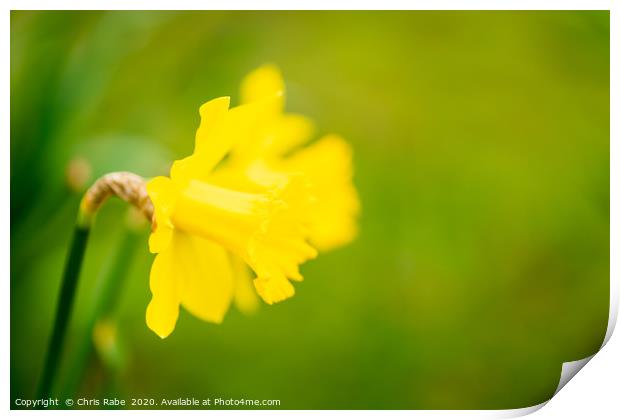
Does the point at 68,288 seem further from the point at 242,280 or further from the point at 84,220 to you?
the point at 242,280

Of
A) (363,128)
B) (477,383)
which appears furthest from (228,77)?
(477,383)

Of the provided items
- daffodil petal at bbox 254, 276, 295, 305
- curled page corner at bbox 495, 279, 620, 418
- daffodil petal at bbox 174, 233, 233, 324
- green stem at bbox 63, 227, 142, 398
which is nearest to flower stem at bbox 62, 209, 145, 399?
green stem at bbox 63, 227, 142, 398

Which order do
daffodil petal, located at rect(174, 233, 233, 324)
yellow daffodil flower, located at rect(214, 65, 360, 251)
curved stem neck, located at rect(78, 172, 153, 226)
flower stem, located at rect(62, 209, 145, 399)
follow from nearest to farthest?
curved stem neck, located at rect(78, 172, 153, 226) < daffodil petal, located at rect(174, 233, 233, 324) < flower stem, located at rect(62, 209, 145, 399) < yellow daffodil flower, located at rect(214, 65, 360, 251)

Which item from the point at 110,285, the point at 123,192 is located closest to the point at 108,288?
the point at 110,285

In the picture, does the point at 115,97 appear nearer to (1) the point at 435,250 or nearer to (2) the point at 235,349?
(2) the point at 235,349

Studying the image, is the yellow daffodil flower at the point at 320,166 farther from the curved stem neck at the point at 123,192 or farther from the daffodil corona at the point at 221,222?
the curved stem neck at the point at 123,192

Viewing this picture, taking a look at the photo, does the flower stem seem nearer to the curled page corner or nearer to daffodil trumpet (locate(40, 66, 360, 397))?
daffodil trumpet (locate(40, 66, 360, 397))
